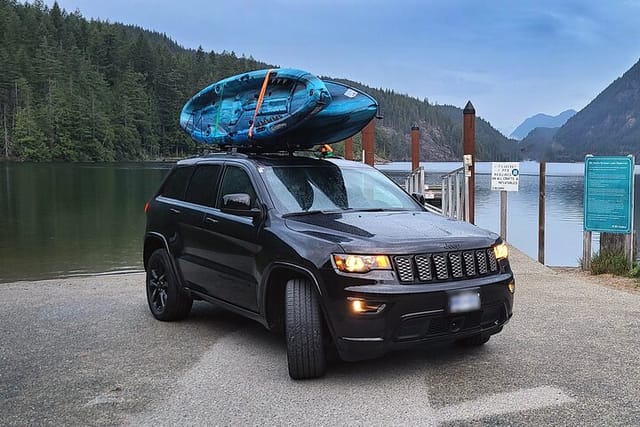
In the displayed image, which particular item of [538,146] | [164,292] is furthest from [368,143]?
[164,292]

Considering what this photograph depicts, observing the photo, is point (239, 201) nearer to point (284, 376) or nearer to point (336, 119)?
point (284, 376)

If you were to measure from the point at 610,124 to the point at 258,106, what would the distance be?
2363 inches

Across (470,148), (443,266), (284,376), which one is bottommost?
(284,376)

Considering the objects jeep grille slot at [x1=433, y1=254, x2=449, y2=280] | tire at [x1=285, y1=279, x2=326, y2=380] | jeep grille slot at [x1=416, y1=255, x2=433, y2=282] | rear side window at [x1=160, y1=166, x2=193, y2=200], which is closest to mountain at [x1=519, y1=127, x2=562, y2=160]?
rear side window at [x1=160, y1=166, x2=193, y2=200]

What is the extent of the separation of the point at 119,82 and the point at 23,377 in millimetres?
117765

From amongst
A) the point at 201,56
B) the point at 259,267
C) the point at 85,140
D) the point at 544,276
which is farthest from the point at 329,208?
the point at 201,56

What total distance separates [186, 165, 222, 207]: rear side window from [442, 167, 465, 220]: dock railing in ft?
25.0

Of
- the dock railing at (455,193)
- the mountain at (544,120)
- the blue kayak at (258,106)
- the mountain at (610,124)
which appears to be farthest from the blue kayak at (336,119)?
the mountain at (544,120)

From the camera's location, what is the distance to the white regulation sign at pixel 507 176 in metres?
Result: 12.1

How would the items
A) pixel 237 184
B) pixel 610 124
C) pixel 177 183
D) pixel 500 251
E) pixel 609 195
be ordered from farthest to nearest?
pixel 610 124
pixel 609 195
pixel 177 183
pixel 237 184
pixel 500 251

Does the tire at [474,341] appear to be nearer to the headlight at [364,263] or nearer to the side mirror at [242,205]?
the headlight at [364,263]

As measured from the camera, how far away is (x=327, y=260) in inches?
179

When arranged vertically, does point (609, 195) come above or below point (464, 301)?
above

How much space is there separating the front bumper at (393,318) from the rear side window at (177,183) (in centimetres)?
298
